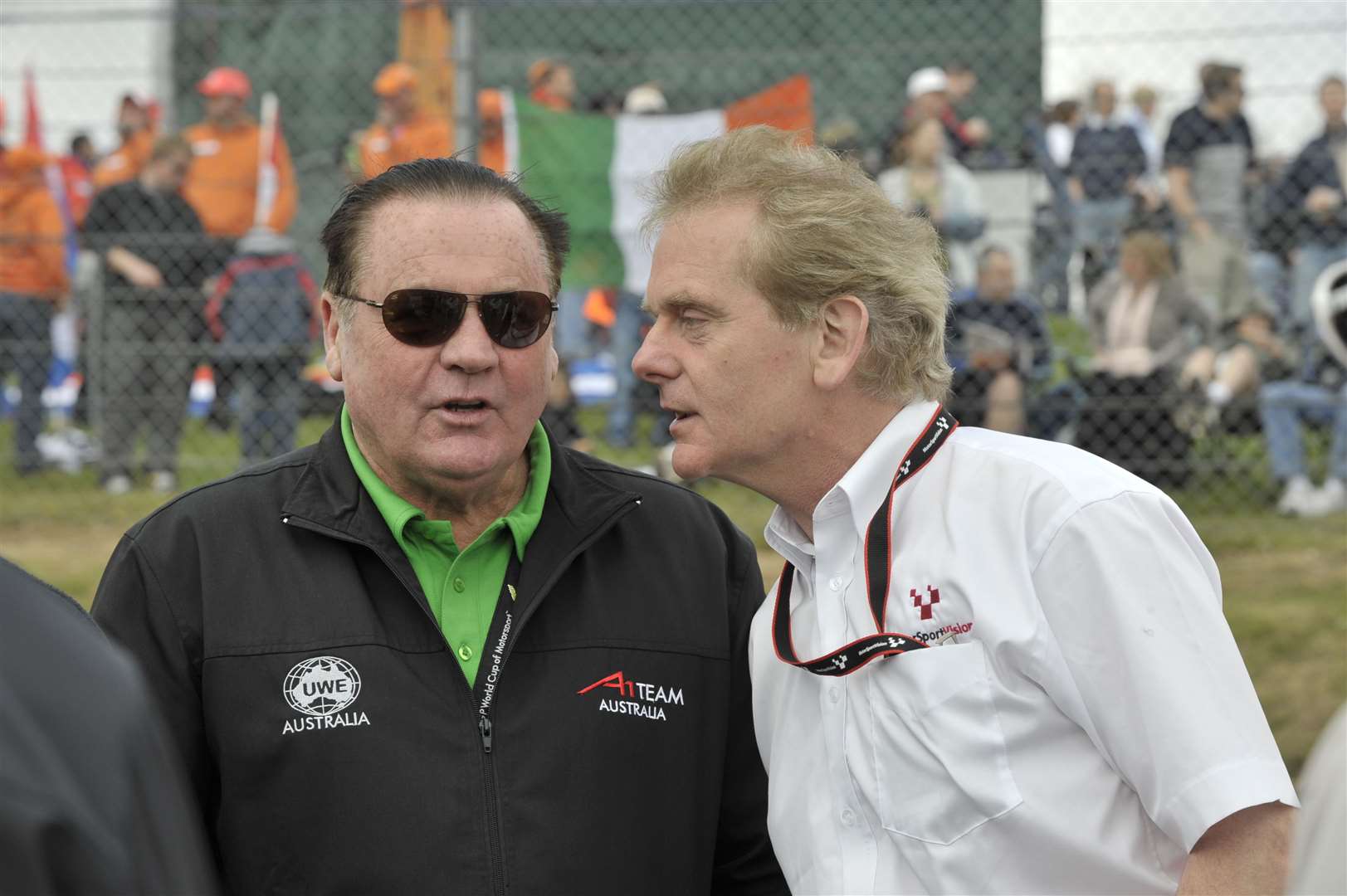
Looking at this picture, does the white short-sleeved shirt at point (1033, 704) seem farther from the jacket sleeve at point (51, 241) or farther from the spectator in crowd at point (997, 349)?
the jacket sleeve at point (51, 241)

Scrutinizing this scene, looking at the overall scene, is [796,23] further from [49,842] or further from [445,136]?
[49,842]

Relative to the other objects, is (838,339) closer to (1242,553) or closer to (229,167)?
(1242,553)

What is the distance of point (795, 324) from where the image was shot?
2.45m

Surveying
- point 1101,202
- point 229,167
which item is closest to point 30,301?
point 229,167

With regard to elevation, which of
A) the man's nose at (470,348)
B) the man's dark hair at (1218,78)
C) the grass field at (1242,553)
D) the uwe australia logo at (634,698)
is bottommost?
the grass field at (1242,553)

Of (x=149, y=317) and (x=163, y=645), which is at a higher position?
(x=149, y=317)

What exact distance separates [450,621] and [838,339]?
78 cm

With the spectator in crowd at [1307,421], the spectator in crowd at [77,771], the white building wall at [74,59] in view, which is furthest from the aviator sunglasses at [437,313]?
the spectator in crowd at [1307,421]

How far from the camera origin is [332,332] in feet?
9.45

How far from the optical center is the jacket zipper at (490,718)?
7.89ft

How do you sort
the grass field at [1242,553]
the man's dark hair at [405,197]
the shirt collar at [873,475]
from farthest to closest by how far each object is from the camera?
the grass field at [1242,553] → the man's dark hair at [405,197] → the shirt collar at [873,475]

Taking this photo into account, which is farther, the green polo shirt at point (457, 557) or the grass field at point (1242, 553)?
the grass field at point (1242, 553)

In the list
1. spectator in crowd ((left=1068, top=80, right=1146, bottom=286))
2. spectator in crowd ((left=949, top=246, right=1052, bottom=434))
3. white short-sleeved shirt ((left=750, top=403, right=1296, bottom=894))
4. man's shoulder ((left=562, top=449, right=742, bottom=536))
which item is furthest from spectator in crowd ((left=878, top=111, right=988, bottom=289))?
white short-sleeved shirt ((left=750, top=403, right=1296, bottom=894))

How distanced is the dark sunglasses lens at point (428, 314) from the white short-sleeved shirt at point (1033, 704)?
84 centimetres
